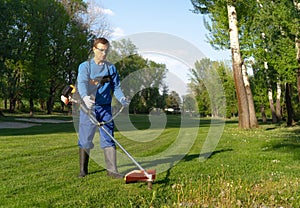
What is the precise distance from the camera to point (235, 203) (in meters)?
4.10

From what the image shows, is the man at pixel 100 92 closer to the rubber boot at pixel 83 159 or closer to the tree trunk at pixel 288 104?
the rubber boot at pixel 83 159

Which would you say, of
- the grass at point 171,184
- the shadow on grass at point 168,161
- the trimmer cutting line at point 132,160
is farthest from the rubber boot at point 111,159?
the shadow on grass at point 168,161

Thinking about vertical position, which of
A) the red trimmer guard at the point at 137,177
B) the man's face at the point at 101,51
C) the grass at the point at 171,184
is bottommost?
A: the grass at the point at 171,184

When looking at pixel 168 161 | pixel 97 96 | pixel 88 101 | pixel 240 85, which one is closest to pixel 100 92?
pixel 97 96

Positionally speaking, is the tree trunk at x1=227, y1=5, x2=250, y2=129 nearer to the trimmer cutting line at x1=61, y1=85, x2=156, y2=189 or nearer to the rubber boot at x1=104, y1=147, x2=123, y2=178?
the rubber boot at x1=104, y1=147, x2=123, y2=178

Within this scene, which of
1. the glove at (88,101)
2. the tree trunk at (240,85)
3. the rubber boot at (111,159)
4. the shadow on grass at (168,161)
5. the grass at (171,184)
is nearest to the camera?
the grass at (171,184)

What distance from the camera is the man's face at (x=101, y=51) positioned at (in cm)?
591

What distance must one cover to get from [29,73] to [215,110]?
1270 inches

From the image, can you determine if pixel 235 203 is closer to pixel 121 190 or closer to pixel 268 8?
pixel 121 190

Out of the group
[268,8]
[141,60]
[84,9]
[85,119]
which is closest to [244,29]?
[268,8]

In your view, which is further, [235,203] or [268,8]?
[268,8]

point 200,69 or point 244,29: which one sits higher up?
point 244,29

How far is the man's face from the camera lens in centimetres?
591

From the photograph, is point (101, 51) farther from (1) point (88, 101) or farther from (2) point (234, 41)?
(2) point (234, 41)
